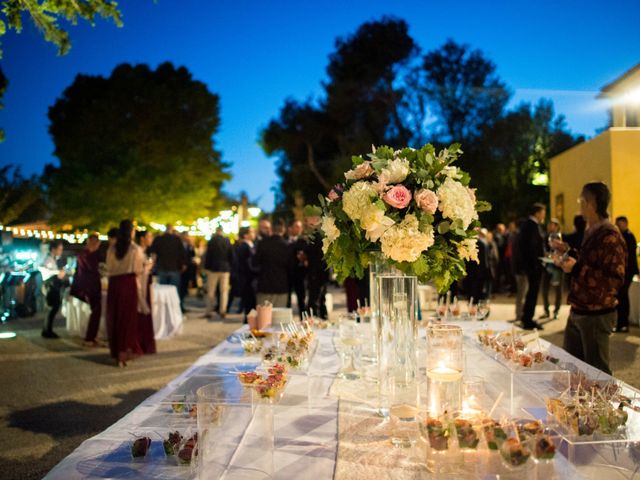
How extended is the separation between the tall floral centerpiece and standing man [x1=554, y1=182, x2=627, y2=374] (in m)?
1.46

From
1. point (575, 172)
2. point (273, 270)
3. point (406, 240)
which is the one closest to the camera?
point (406, 240)

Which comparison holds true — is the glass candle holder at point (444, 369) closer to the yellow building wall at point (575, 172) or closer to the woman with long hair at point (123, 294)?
the woman with long hair at point (123, 294)

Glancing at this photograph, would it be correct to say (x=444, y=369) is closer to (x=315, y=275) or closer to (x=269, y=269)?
(x=269, y=269)

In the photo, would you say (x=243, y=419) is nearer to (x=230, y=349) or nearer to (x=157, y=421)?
(x=157, y=421)

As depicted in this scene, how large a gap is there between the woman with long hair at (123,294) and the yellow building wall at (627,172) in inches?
419

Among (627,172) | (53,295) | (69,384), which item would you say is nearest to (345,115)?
(627,172)

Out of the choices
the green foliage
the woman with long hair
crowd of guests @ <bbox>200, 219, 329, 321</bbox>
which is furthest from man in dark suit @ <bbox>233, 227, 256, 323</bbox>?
the green foliage

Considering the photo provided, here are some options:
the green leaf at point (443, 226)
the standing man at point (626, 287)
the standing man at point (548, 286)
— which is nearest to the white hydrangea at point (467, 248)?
the green leaf at point (443, 226)

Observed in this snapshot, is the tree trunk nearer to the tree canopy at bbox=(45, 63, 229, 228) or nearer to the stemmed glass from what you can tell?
the tree canopy at bbox=(45, 63, 229, 228)

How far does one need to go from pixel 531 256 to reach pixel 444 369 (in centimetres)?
718

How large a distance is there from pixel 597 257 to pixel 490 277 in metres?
8.71

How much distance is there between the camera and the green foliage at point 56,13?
361cm

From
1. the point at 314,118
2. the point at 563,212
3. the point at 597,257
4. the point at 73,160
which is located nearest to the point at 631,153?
the point at 563,212

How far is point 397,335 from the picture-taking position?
2113 mm
